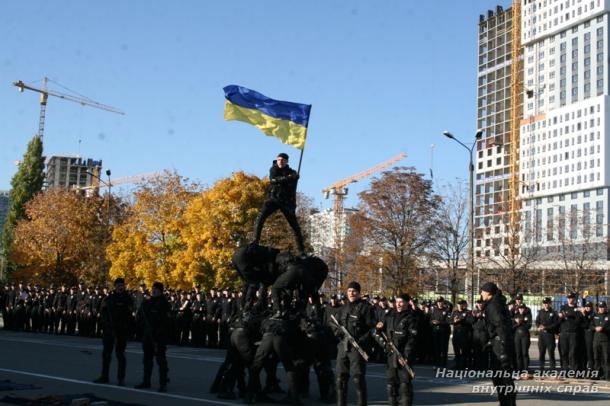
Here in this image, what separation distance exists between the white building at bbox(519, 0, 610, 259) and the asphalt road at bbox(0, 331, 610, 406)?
353 ft

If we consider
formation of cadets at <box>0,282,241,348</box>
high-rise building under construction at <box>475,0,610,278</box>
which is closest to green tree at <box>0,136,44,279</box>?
formation of cadets at <box>0,282,241,348</box>

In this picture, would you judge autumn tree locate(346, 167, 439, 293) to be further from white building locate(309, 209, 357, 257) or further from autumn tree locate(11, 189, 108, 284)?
autumn tree locate(11, 189, 108, 284)

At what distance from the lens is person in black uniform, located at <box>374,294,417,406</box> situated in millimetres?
10469

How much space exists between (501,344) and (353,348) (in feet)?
6.62

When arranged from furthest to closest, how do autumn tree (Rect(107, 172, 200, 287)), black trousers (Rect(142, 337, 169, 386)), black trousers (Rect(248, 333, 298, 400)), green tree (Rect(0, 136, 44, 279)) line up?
green tree (Rect(0, 136, 44, 279)) → autumn tree (Rect(107, 172, 200, 287)) → black trousers (Rect(142, 337, 169, 386)) → black trousers (Rect(248, 333, 298, 400))

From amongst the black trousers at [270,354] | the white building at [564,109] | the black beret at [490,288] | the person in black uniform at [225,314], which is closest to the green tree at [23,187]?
the person in black uniform at [225,314]

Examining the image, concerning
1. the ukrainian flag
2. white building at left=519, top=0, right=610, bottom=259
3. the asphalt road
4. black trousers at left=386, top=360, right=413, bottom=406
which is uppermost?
white building at left=519, top=0, right=610, bottom=259

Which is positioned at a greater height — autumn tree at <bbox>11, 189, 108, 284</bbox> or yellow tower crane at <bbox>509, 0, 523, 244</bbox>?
yellow tower crane at <bbox>509, 0, 523, 244</bbox>

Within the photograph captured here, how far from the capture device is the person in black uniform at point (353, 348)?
1054cm

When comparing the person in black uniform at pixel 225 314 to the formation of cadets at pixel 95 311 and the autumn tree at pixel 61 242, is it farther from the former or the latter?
the autumn tree at pixel 61 242

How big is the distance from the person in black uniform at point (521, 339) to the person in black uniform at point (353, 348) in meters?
9.09

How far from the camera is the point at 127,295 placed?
48.1 ft

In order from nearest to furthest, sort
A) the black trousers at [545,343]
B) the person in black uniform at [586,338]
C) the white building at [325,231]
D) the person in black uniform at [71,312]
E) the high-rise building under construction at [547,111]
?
the person in black uniform at [586,338] → the black trousers at [545,343] → the person in black uniform at [71,312] → the white building at [325,231] → the high-rise building under construction at [547,111]

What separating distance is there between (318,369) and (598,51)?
430 feet
